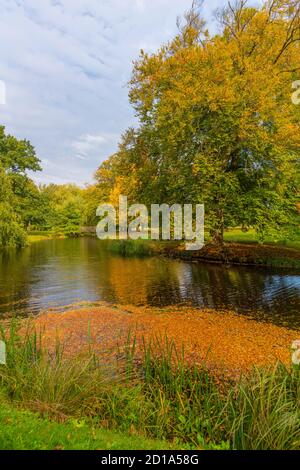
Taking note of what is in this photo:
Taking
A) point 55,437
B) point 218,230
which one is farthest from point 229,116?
point 55,437

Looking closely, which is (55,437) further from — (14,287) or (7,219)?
(7,219)

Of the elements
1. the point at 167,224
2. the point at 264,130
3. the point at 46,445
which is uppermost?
the point at 264,130

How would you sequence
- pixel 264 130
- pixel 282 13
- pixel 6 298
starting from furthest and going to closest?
pixel 282 13
pixel 264 130
pixel 6 298

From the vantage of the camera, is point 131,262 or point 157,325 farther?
point 131,262

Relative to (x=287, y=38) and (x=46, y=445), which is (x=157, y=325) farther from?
(x=287, y=38)

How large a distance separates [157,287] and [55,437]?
40.2ft

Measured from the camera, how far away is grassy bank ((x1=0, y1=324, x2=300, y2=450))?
351cm

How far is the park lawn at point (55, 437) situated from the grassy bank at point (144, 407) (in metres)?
0.02

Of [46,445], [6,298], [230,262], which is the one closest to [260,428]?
[46,445]

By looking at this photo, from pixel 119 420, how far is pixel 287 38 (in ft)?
78.0

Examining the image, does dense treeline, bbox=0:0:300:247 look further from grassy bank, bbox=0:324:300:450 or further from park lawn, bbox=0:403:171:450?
park lawn, bbox=0:403:171:450

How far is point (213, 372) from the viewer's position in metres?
6.27

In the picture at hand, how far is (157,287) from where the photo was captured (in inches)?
604

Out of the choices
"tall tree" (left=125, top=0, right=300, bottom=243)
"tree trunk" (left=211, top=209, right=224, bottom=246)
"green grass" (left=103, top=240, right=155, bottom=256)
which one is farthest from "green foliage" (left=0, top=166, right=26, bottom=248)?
"tree trunk" (left=211, top=209, right=224, bottom=246)
